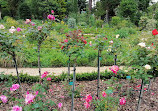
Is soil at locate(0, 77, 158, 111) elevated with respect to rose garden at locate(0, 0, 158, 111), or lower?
lower

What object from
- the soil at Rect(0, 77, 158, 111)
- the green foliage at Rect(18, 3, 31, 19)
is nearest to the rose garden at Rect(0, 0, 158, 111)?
the soil at Rect(0, 77, 158, 111)

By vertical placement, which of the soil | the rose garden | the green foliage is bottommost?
the soil

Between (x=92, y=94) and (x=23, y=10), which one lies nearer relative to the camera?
(x=92, y=94)

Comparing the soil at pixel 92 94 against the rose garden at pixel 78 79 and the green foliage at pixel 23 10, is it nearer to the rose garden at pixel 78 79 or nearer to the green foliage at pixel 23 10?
the rose garden at pixel 78 79

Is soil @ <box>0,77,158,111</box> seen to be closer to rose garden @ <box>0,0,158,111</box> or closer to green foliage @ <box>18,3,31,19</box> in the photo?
rose garden @ <box>0,0,158,111</box>

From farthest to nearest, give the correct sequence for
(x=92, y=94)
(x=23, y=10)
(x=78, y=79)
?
(x=23, y=10) → (x=78, y=79) → (x=92, y=94)

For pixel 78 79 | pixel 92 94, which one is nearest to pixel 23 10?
pixel 78 79

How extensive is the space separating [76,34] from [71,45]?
19 cm

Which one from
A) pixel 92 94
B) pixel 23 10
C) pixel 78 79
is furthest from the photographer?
pixel 23 10

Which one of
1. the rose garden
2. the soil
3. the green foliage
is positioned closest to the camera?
the rose garden

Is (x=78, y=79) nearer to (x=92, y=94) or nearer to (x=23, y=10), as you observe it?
(x=92, y=94)

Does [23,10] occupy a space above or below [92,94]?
above

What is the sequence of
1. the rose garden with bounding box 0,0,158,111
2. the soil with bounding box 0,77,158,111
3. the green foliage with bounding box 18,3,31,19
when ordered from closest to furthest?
1. the rose garden with bounding box 0,0,158,111
2. the soil with bounding box 0,77,158,111
3. the green foliage with bounding box 18,3,31,19

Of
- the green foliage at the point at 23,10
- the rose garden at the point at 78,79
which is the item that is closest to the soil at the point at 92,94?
the rose garden at the point at 78,79
